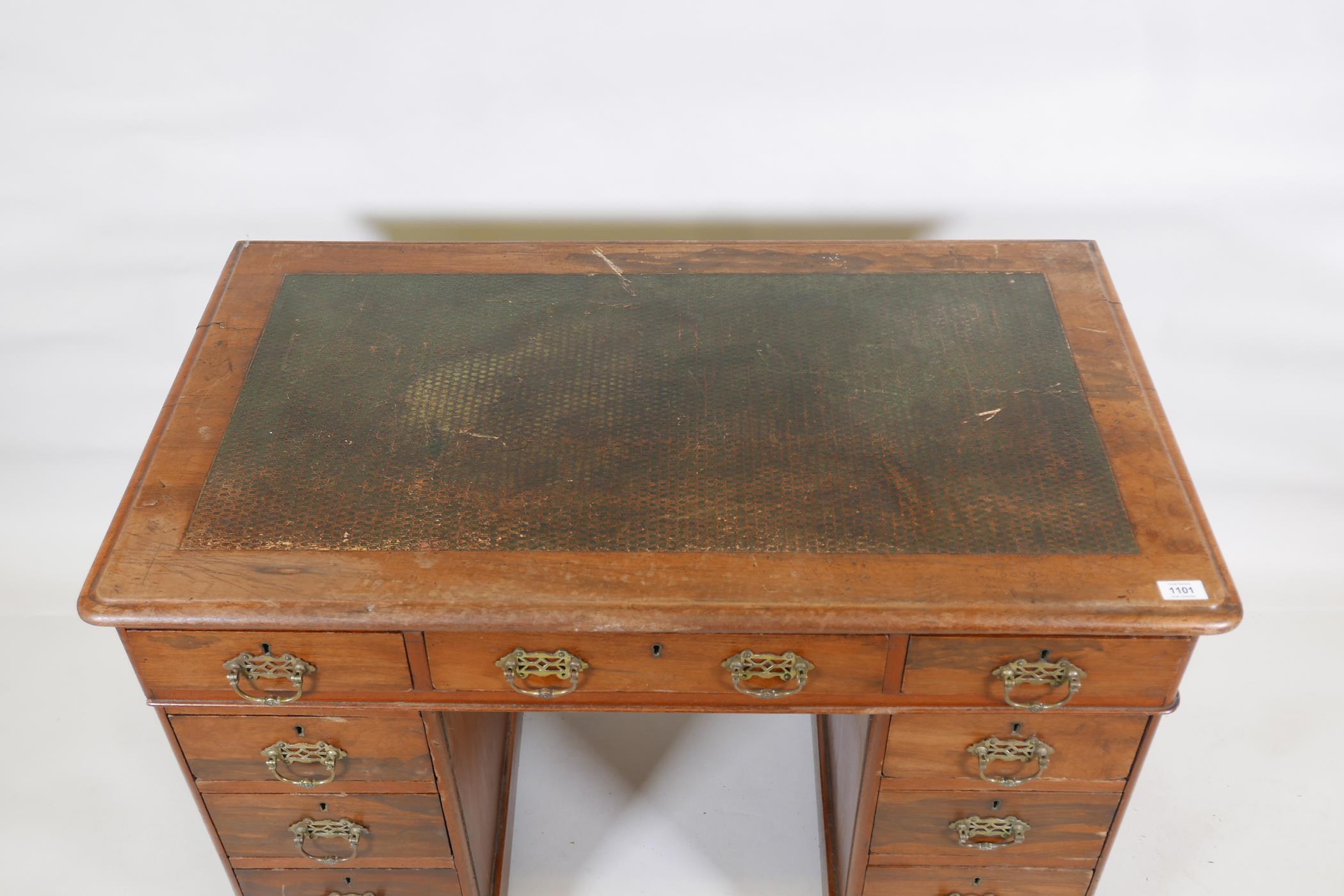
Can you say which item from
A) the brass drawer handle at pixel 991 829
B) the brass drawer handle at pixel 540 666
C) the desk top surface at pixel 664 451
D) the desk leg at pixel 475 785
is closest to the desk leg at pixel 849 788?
the brass drawer handle at pixel 991 829

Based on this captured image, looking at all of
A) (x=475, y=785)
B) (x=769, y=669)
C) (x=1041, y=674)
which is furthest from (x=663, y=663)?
(x=475, y=785)

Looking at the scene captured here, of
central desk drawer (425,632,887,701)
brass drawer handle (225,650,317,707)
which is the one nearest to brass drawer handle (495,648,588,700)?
central desk drawer (425,632,887,701)

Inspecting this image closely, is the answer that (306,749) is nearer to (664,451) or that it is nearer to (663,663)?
(663,663)

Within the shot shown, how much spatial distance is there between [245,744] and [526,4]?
3.86 ft

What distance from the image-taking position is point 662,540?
1.54 m

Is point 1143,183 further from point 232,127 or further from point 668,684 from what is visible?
point 232,127

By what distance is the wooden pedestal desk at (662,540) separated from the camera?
58.9 inches

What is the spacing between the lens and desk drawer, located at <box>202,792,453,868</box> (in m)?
1.80

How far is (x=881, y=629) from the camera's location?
1.48 meters

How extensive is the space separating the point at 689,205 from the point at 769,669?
920 mm

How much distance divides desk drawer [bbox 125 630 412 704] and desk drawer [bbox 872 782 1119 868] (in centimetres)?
73

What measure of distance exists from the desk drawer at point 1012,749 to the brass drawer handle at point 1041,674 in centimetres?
9

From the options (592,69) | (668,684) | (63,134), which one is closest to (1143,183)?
(592,69)

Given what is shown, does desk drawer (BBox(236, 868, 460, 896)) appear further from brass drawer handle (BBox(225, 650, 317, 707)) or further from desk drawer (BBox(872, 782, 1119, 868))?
desk drawer (BBox(872, 782, 1119, 868))
